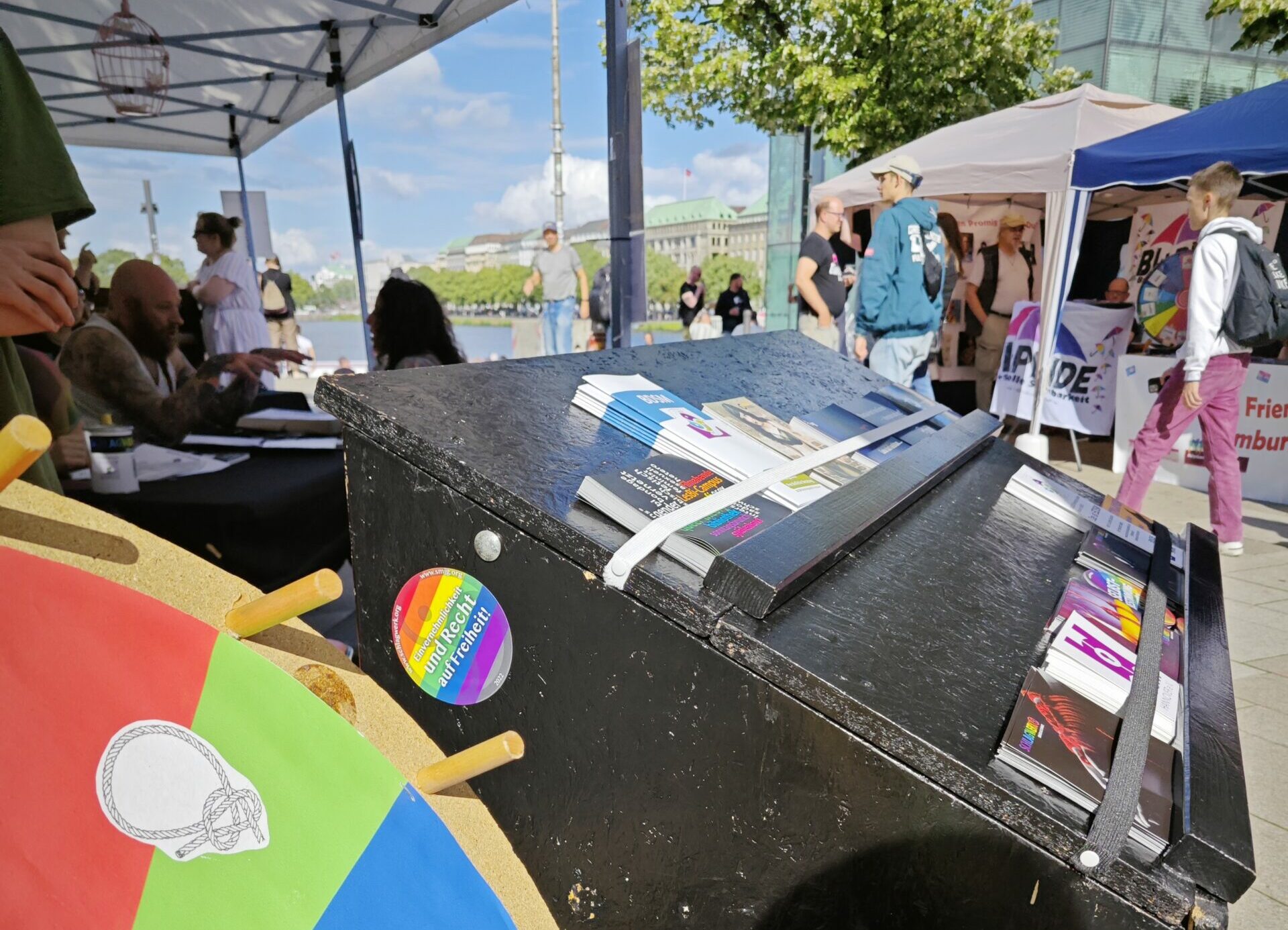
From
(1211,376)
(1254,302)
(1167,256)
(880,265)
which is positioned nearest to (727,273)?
(1167,256)

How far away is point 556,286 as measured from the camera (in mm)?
9328

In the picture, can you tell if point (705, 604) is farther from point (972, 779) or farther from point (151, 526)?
point (151, 526)

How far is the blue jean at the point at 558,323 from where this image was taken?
371 inches

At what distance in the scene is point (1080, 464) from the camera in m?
6.59

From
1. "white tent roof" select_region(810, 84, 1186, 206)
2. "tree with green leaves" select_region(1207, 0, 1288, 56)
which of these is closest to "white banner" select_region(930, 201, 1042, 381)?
"white tent roof" select_region(810, 84, 1186, 206)

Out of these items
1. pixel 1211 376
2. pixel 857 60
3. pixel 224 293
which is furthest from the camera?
pixel 857 60

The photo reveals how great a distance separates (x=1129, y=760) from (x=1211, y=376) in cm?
414

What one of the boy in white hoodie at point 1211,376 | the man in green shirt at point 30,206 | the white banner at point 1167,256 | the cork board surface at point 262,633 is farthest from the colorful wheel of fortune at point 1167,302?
the man in green shirt at point 30,206

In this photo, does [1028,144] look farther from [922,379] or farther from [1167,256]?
[922,379]

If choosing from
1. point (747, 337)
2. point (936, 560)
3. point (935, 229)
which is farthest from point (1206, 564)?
point (935, 229)

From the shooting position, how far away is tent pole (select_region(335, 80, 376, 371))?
644cm

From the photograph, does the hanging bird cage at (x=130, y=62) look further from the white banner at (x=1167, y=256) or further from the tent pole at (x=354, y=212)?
the white banner at (x=1167, y=256)

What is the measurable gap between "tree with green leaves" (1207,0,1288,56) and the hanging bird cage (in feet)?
36.9

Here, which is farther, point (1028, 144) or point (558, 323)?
point (558, 323)
